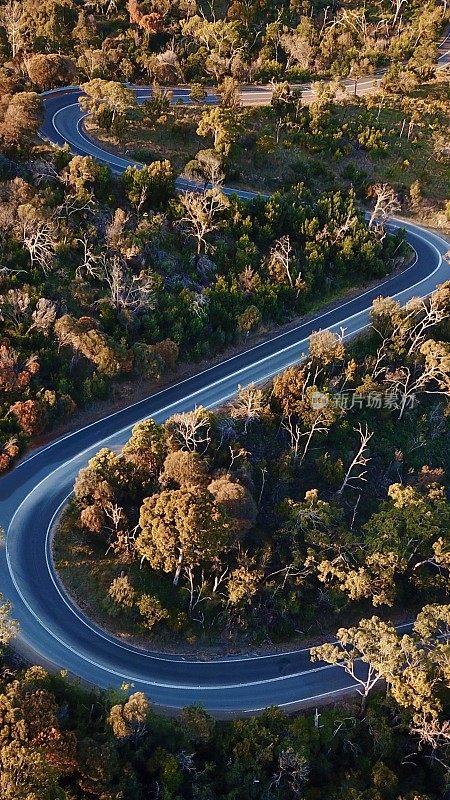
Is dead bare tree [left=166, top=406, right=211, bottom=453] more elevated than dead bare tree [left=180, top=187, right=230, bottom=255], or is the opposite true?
dead bare tree [left=180, top=187, right=230, bottom=255]

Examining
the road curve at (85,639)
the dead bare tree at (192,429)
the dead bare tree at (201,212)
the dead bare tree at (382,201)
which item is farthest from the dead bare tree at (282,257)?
the road curve at (85,639)

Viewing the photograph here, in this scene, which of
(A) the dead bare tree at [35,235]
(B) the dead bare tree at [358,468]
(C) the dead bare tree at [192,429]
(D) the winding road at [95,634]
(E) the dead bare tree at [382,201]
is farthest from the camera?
(E) the dead bare tree at [382,201]

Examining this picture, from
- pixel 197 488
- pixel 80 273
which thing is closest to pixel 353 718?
pixel 197 488

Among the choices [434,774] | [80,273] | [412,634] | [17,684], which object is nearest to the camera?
[17,684]

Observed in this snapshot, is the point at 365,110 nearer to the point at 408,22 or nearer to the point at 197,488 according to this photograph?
the point at 408,22

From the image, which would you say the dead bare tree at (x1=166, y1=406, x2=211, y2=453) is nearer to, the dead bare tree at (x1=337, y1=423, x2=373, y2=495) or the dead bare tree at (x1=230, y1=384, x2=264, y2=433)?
the dead bare tree at (x1=230, y1=384, x2=264, y2=433)

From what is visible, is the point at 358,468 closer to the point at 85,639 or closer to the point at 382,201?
the point at 85,639

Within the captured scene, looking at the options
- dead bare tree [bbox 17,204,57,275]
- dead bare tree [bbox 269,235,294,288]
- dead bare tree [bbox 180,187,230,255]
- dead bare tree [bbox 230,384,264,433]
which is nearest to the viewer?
dead bare tree [bbox 230,384,264,433]

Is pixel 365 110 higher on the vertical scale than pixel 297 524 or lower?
higher

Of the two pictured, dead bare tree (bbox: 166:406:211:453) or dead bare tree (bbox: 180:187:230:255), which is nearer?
dead bare tree (bbox: 166:406:211:453)

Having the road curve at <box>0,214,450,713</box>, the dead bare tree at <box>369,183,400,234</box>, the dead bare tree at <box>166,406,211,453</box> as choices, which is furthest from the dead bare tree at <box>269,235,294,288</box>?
the road curve at <box>0,214,450,713</box>

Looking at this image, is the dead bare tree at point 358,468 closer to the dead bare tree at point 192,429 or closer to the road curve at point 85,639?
the dead bare tree at point 192,429
